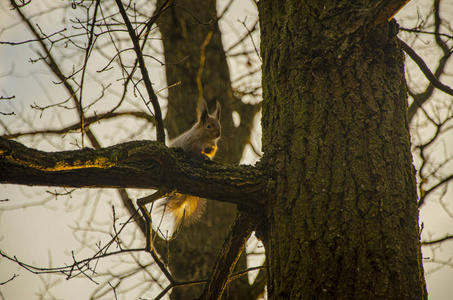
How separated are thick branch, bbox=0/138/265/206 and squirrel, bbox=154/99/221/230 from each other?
45.1 inches

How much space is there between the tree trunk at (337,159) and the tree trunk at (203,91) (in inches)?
86.3

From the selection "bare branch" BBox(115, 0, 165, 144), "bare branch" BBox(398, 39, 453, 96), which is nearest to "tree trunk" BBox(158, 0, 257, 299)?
"bare branch" BBox(115, 0, 165, 144)

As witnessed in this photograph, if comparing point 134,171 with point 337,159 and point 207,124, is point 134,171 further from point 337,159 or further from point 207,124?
point 207,124

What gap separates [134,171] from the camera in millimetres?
1742

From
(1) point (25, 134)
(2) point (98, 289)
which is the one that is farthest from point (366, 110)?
(1) point (25, 134)

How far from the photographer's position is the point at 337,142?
177cm

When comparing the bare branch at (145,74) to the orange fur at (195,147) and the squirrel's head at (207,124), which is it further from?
the squirrel's head at (207,124)

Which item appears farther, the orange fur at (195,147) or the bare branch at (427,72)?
the orange fur at (195,147)

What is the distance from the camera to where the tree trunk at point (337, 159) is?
1556 millimetres

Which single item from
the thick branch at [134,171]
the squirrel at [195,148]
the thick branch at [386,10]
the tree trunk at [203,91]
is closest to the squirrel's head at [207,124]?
the squirrel at [195,148]

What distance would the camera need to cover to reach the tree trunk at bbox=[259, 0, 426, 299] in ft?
5.10

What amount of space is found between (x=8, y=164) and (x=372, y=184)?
1.44m

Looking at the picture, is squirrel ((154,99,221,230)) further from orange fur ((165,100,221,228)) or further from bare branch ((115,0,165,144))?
bare branch ((115,0,165,144))

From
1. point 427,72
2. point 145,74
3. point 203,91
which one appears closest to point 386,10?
point 427,72
